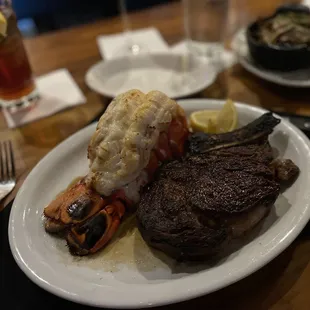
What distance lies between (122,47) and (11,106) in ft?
3.09

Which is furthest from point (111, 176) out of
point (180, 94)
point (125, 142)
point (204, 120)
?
point (180, 94)

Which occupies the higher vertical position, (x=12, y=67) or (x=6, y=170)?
Result: (x=12, y=67)

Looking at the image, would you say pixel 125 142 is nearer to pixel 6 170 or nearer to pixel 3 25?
pixel 6 170

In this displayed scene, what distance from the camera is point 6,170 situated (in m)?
1.73

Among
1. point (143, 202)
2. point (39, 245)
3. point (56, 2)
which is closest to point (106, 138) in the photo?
point (143, 202)

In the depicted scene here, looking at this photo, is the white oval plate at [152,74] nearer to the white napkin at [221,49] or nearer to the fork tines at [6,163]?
the white napkin at [221,49]

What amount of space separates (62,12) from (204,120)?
10.2 feet

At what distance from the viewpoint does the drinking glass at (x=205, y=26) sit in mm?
2633

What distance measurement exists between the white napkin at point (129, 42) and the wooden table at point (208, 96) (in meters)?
0.06

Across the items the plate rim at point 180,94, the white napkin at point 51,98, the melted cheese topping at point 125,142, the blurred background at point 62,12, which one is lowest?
the blurred background at point 62,12

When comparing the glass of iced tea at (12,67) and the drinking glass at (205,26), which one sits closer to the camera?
the glass of iced tea at (12,67)

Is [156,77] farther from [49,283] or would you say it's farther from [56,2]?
[56,2]

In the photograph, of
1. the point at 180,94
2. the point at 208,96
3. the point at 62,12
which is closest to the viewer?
the point at 180,94

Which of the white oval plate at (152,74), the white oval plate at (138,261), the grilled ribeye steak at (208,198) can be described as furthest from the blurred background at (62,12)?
the grilled ribeye steak at (208,198)
